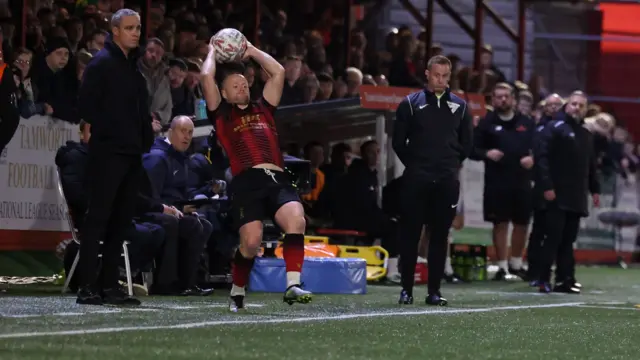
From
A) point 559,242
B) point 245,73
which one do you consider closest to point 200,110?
point 245,73

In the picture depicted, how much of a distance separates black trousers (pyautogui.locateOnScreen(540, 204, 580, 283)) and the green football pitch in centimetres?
181

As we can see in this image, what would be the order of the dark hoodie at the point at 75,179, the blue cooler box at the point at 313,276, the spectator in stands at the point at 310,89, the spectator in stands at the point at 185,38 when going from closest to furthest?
the dark hoodie at the point at 75,179, the blue cooler box at the point at 313,276, the spectator in stands at the point at 185,38, the spectator in stands at the point at 310,89

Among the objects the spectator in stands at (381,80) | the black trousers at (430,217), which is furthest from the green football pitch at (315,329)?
the spectator in stands at (381,80)

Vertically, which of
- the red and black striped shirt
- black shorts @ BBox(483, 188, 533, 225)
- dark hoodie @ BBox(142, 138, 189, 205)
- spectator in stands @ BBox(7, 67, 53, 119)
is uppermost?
spectator in stands @ BBox(7, 67, 53, 119)

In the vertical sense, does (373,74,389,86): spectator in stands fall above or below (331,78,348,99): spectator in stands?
→ above

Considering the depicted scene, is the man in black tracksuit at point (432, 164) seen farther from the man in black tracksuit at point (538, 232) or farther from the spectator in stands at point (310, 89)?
the spectator in stands at point (310, 89)

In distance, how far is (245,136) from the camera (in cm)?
941

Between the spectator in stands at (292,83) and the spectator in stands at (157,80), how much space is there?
7.99ft

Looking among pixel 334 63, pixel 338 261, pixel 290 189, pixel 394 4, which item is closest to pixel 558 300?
pixel 338 261

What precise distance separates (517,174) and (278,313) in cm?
766

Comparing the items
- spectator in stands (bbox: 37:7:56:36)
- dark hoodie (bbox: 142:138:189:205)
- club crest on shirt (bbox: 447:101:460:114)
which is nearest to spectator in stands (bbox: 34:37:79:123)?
spectator in stands (bbox: 37:7:56:36)

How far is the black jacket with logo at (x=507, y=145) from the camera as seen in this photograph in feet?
53.7

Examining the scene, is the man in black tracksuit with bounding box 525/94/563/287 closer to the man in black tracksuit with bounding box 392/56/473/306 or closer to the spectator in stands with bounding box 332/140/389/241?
the spectator in stands with bounding box 332/140/389/241

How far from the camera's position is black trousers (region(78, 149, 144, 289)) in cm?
948
